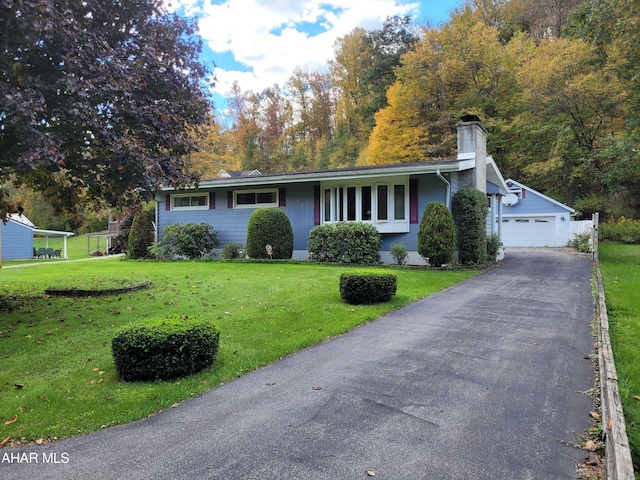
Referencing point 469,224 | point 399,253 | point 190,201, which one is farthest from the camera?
point 190,201

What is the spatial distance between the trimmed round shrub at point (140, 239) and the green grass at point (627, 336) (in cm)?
1688

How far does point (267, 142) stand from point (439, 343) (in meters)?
41.1

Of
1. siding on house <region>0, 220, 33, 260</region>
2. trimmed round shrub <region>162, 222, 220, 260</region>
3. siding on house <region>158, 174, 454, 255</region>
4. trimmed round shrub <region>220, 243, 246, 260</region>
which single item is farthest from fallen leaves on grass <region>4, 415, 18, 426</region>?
siding on house <region>0, 220, 33, 260</region>

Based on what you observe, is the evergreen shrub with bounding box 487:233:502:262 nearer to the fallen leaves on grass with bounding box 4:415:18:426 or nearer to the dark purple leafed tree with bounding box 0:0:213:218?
the dark purple leafed tree with bounding box 0:0:213:218

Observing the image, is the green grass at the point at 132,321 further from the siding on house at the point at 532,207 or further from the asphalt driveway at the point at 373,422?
the siding on house at the point at 532,207

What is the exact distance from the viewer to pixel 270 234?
15062mm

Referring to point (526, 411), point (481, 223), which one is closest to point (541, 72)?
point (481, 223)

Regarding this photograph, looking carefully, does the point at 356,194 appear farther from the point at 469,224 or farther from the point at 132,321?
the point at 132,321

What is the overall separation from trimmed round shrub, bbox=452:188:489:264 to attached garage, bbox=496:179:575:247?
14.1 metres

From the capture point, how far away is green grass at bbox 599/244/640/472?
328cm

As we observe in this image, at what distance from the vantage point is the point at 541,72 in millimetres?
26328

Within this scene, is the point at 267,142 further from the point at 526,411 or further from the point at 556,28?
the point at 526,411

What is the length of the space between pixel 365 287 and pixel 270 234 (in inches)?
313


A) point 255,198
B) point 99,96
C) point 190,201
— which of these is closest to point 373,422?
point 99,96
